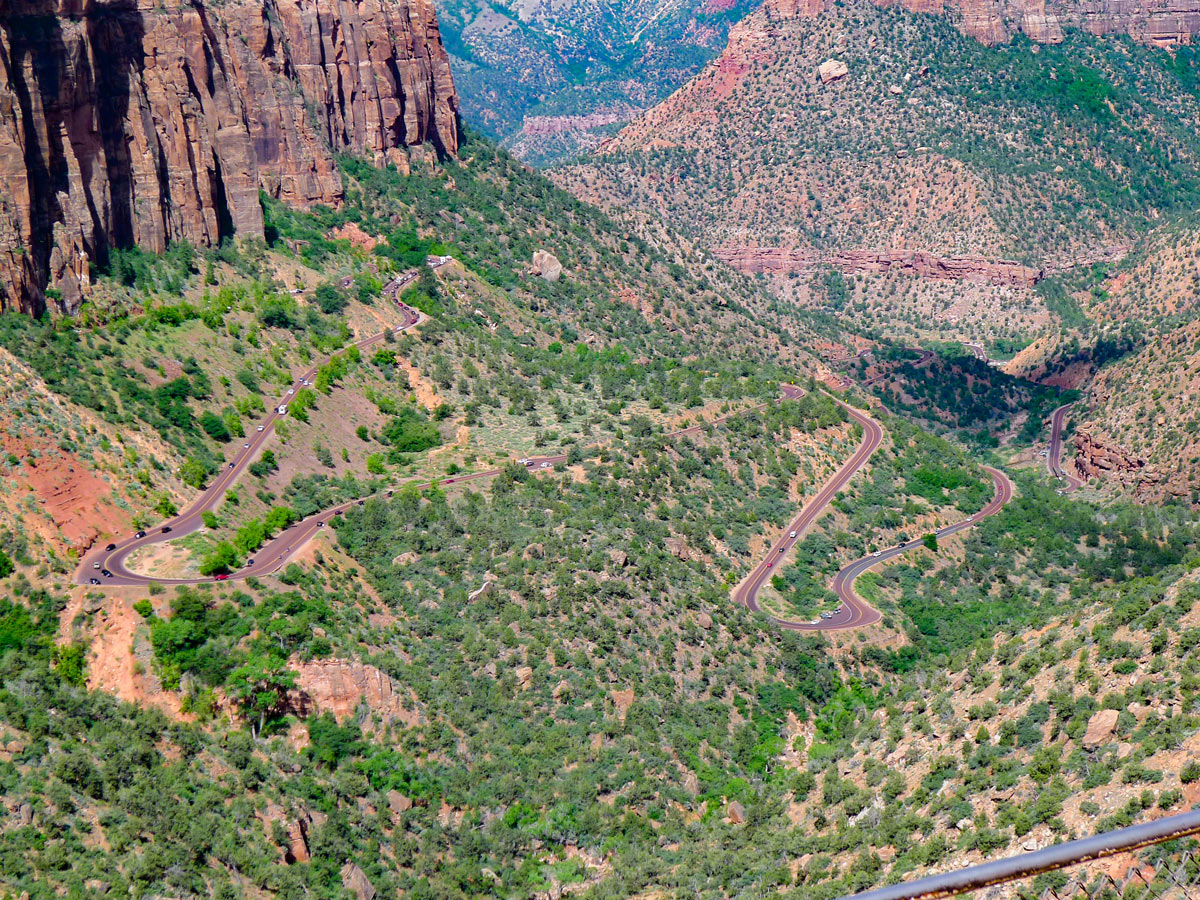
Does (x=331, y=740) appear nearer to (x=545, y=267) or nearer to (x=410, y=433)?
(x=410, y=433)

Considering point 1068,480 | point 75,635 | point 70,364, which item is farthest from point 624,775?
point 1068,480

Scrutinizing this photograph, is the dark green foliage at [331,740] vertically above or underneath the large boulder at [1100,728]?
underneath

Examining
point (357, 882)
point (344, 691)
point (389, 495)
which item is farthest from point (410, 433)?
point (357, 882)

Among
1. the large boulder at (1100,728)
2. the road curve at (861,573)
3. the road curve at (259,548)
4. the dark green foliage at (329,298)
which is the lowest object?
the road curve at (861,573)

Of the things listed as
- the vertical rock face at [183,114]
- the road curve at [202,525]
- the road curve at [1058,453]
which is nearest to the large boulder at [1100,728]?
the road curve at [202,525]

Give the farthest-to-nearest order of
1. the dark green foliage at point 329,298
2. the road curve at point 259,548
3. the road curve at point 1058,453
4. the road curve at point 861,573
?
the road curve at point 1058,453 → the dark green foliage at point 329,298 → the road curve at point 861,573 → the road curve at point 259,548

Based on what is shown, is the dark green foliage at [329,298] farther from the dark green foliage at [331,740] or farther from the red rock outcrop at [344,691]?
the dark green foliage at [331,740]
